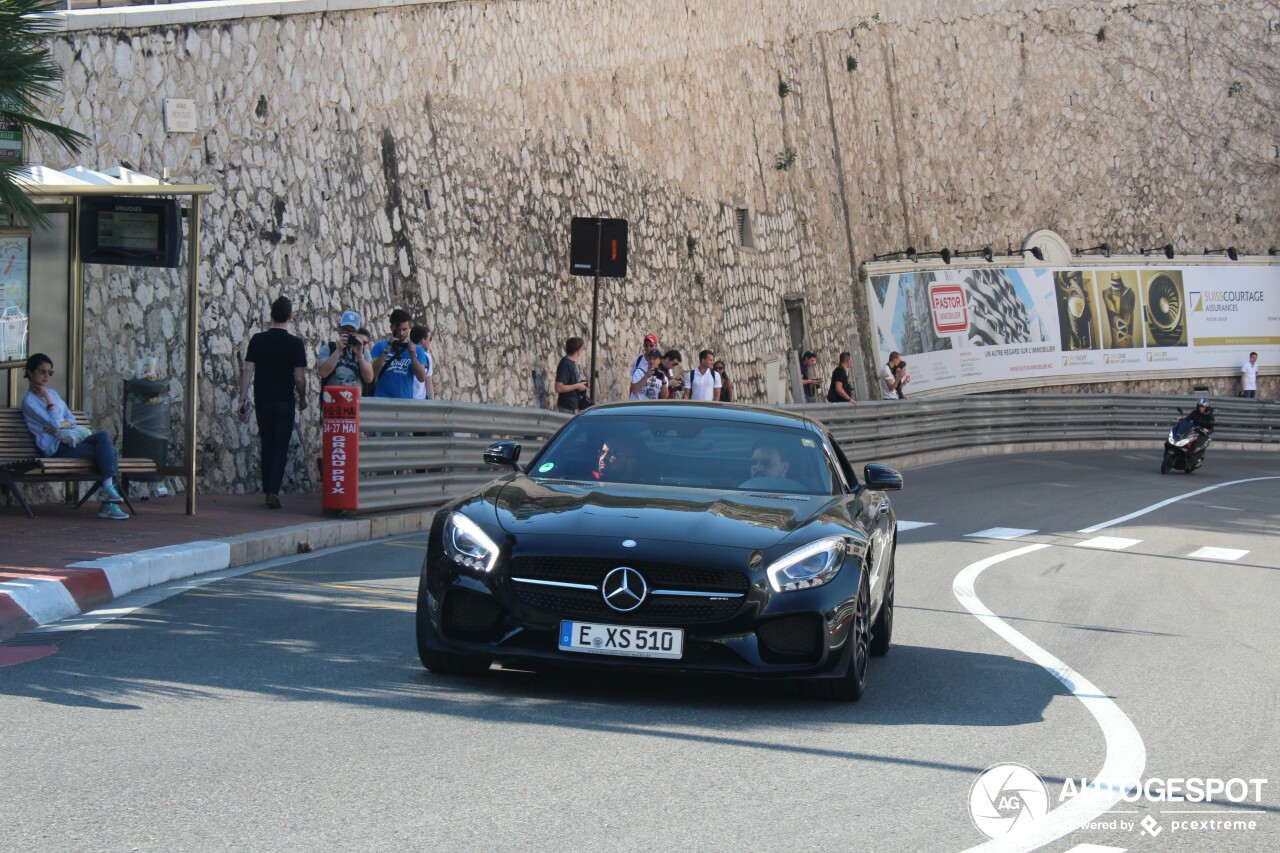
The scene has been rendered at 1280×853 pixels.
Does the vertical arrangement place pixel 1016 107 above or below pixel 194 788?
above

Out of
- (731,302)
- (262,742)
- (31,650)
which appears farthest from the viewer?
(731,302)

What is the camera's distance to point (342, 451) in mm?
14070

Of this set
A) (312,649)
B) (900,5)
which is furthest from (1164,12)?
(312,649)

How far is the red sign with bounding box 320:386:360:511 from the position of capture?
14070mm

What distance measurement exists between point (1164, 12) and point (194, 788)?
170ft

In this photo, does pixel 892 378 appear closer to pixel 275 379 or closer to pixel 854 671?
pixel 275 379

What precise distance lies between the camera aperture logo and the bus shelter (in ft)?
29.3

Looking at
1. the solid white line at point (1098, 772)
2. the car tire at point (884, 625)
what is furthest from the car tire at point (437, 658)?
the solid white line at point (1098, 772)

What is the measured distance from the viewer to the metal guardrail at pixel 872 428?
14984 millimetres

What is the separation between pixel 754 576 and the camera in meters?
6.70

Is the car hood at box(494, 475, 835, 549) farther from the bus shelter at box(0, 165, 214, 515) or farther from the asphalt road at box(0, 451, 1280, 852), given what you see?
the bus shelter at box(0, 165, 214, 515)

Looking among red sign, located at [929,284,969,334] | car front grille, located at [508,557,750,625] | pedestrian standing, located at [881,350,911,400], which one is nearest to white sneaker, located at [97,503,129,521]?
car front grille, located at [508,557,750,625]

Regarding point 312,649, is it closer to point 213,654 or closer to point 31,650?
point 213,654

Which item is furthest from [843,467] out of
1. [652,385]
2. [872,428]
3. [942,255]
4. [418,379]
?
[942,255]
